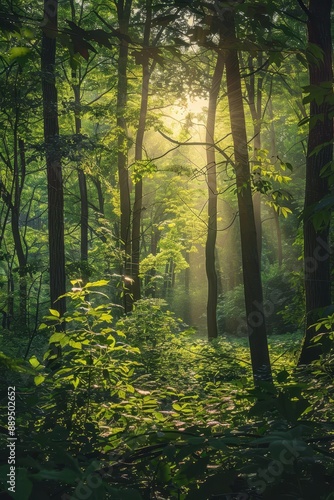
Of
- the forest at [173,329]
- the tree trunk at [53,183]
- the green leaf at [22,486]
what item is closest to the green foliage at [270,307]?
the forest at [173,329]

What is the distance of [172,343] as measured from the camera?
9688mm

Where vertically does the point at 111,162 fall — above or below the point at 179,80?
below

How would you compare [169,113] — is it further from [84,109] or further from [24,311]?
[24,311]

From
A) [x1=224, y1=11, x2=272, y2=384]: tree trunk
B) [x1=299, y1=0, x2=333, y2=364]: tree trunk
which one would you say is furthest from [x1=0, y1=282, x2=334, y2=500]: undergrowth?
[x1=299, y1=0, x2=333, y2=364]: tree trunk

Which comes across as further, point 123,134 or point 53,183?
point 123,134

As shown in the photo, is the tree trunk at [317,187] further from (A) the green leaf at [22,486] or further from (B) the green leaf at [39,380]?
(A) the green leaf at [22,486]

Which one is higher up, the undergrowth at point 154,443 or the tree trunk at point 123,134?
the tree trunk at point 123,134

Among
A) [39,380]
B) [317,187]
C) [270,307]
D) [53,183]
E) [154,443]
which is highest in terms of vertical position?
[53,183]

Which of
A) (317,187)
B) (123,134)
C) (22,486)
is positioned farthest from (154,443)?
(123,134)

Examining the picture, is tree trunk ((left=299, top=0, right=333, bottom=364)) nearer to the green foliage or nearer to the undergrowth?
the undergrowth

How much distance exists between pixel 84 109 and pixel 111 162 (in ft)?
20.2

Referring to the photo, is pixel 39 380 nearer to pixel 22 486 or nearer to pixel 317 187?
pixel 22 486

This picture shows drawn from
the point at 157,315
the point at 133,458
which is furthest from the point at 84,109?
the point at 133,458

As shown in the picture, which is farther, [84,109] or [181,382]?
[84,109]
